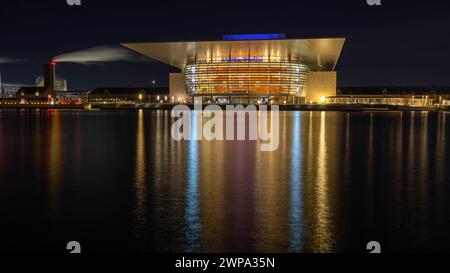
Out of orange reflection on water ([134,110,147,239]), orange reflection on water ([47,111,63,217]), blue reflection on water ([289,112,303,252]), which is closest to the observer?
blue reflection on water ([289,112,303,252])

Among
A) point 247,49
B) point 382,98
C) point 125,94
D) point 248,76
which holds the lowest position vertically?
point 382,98

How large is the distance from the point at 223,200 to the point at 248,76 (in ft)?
198

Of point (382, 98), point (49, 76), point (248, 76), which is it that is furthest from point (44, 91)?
point (382, 98)

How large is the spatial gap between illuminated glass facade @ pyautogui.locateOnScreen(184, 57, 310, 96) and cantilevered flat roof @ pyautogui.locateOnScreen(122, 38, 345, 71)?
1.54 m

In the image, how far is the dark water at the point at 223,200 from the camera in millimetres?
6082

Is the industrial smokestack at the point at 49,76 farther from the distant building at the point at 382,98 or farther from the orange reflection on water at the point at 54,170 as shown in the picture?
the orange reflection on water at the point at 54,170

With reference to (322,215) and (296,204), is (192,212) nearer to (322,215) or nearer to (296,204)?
(296,204)

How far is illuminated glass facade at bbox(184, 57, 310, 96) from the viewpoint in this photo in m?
67.2

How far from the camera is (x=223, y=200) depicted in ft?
26.6

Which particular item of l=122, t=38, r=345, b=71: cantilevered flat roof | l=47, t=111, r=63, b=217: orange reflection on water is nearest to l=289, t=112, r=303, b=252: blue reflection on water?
l=47, t=111, r=63, b=217: orange reflection on water

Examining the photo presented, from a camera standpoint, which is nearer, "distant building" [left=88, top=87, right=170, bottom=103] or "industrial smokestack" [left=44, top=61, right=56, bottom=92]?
"distant building" [left=88, top=87, right=170, bottom=103]

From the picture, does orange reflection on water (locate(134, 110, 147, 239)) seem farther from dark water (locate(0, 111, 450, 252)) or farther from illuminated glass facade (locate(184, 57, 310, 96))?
illuminated glass facade (locate(184, 57, 310, 96))

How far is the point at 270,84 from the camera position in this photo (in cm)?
6912
